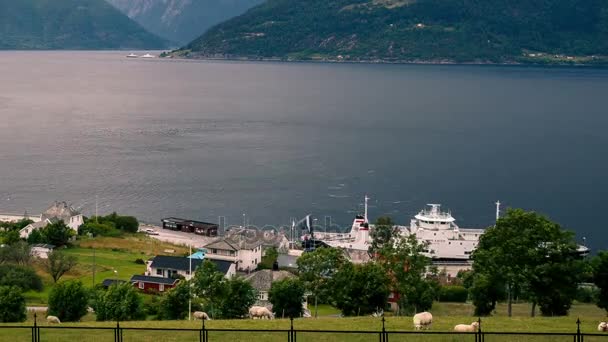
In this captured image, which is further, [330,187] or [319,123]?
[319,123]

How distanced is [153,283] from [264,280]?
6751 millimetres

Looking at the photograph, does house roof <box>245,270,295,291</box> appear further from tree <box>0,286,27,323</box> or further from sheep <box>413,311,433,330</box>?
sheep <box>413,311,433,330</box>

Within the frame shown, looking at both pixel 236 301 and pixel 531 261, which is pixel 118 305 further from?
pixel 531 261

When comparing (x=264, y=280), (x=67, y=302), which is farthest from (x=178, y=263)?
(x=67, y=302)

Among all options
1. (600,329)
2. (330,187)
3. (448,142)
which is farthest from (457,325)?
(448,142)

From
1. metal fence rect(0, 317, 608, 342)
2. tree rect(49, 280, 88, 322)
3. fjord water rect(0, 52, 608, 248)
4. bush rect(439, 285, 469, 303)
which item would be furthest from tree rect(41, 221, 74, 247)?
metal fence rect(0, 317, 608, 342)

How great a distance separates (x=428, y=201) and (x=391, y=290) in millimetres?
47111

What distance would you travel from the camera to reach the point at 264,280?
4372 cm

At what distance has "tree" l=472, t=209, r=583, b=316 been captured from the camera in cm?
3050

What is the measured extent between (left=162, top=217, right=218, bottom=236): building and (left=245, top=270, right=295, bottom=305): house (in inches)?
960

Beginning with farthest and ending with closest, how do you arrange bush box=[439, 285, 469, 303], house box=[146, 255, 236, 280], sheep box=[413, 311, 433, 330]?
house box=[146, 255, 236, 280], bush box=[439, 285, 469, 303], sheep box=[413, 311, 433, 330]

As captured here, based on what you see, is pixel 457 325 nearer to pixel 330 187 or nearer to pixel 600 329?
pixel 600 329

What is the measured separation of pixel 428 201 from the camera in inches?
3199

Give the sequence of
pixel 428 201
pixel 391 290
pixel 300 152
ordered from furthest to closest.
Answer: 1. pixel 300 152
2. pixel 428 201
3. pixel 391 290
